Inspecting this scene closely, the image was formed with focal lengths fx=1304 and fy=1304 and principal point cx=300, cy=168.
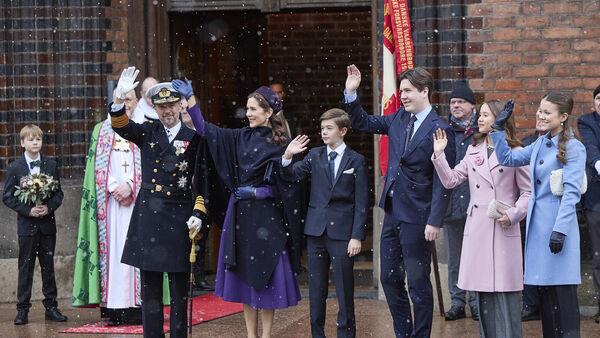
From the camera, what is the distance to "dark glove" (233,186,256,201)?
9.00 meters

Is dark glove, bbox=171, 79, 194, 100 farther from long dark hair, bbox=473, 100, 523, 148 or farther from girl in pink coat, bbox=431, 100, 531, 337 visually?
long dark hair, bbox=473, 100, 523, 148

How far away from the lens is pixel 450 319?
10.5 metres

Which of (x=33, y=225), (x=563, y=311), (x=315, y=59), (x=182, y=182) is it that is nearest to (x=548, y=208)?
(x=563, y=311)

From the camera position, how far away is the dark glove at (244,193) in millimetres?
9000

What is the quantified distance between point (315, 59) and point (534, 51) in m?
6.51

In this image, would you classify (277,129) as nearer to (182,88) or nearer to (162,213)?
(182,88)

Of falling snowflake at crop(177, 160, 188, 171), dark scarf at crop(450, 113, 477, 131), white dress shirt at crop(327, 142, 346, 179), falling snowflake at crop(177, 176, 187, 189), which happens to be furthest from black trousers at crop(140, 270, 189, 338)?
dark scarf at crop(450, 113, 477, 131)

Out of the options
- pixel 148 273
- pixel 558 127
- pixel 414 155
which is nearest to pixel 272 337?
pixel 148 273

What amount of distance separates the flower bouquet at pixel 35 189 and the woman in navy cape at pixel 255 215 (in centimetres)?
238

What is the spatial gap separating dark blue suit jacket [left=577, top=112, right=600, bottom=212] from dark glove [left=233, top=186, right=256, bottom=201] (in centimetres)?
279

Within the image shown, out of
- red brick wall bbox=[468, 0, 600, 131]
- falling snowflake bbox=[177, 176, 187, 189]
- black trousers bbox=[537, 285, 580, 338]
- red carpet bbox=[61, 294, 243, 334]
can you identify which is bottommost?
red carpet bbox=[61, 294, 243, 334]

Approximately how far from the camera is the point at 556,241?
26.1 feet

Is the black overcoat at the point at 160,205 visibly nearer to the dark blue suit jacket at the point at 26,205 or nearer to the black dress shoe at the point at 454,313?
the dark blue suit jacket at the point at 26,205

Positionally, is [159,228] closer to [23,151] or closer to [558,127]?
[558,127]
